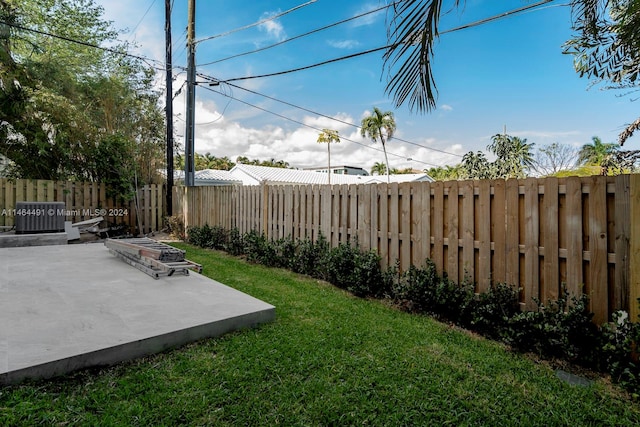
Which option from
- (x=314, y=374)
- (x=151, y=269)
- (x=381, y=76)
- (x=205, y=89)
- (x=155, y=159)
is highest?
(x=205, y=89)

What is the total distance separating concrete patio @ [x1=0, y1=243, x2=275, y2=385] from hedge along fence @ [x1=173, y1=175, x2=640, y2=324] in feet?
6.31

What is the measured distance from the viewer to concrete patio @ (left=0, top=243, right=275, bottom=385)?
216cm

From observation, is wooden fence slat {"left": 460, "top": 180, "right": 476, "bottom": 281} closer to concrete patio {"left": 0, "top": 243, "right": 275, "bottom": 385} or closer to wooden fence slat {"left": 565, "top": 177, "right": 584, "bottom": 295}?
wooden fence slat {"left": 565, "top": 177, "right": 584, "bottom": 295}

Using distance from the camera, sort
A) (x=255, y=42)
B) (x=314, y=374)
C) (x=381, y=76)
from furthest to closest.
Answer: (x=255, y=42) < (x=314, y=374) < (x=381, y=76)

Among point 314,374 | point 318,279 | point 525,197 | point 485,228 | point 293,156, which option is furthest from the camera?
point 293,156

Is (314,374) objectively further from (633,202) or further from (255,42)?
(255,42)

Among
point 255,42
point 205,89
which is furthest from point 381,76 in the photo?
point 205,89

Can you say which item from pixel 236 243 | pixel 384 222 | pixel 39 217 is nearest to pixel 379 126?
pixel 236 243

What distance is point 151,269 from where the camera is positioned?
440cm

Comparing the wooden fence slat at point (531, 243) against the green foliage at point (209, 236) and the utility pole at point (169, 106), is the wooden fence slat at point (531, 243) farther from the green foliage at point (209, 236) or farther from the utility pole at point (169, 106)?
the utility pole at point (169, 106)

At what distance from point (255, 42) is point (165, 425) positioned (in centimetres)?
964

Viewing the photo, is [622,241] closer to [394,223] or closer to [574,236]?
[574,236]

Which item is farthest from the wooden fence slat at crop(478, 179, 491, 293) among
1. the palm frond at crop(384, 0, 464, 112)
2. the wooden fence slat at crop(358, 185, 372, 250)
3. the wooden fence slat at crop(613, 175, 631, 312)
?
the palm frond at crop(384, 0, 464, 112)

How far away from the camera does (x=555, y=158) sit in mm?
17172
